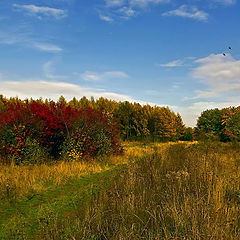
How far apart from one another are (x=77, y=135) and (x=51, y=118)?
1756 mm

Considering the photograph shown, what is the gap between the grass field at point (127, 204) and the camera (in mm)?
3635

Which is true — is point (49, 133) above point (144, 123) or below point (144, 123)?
below

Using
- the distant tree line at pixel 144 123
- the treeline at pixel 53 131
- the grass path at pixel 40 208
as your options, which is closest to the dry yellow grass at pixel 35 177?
the grass path at pixel 40 208

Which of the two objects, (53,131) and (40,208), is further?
(53,131)

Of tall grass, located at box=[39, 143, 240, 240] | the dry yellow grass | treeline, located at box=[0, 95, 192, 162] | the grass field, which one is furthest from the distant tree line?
tall grass, located at box=[39, 143, 240, 240]

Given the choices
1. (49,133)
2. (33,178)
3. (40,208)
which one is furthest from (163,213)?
(49,133)

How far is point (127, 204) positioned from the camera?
4.49 metres

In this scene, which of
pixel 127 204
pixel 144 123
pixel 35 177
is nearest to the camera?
pixel 127 204

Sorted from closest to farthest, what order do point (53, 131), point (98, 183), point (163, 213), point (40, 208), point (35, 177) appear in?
point (163, 213) < point (40, 208) < point (98, 183) < point (35, 177) < point (53, 131)

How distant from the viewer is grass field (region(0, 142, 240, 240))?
3.63m

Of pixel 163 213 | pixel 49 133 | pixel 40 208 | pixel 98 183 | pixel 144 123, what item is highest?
pixel 144 123

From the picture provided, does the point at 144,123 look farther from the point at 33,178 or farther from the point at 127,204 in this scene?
the point at 127,204

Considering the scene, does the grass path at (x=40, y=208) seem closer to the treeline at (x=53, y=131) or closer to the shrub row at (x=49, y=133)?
the shrub row at (x=49, y=133)

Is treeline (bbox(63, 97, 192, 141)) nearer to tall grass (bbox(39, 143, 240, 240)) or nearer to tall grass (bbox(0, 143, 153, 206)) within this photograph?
tall grass (bbox(0, 143, 153, 206))
